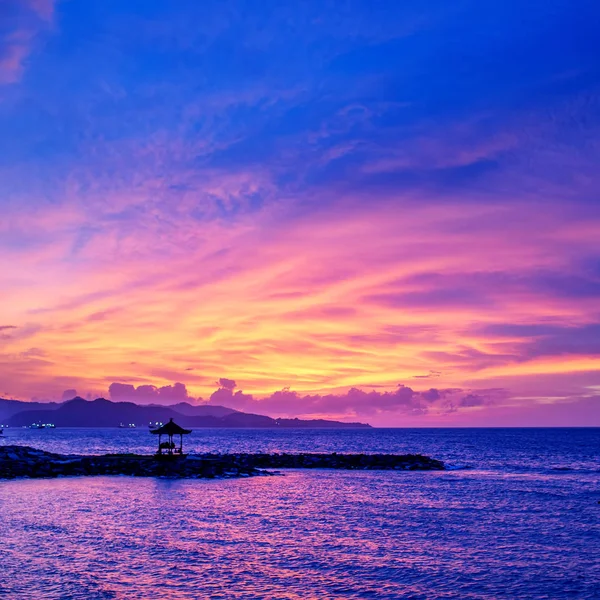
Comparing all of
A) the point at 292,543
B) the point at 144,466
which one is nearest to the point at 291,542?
the point at 292,543

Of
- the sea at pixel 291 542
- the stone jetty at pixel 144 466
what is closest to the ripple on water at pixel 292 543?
the sea at pixel 291 542

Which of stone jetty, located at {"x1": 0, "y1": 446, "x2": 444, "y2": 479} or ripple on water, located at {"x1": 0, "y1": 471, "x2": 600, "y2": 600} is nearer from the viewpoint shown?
ripple on water, located at {"x1": 0, "y1": 471, "x2": 600, "y2": 600}

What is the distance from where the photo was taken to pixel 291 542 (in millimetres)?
28656

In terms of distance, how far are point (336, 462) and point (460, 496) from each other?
32.6 metres

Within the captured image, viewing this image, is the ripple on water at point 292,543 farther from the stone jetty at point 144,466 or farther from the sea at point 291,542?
the stone jetty at point 144,466

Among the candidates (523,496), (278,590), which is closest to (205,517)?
(278,590)

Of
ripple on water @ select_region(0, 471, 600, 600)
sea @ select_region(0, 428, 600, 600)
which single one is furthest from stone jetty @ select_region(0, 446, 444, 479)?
ripple on water @ select_region(0, 471, 600, 600)

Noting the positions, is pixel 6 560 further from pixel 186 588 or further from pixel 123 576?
pixel 186 588

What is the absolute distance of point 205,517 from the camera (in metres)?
35.5

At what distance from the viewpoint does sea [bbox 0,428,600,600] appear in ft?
69.9

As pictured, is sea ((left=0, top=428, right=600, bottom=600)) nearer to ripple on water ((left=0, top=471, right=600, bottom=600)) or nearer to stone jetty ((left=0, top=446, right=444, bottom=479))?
ripple on water ((left=0, top=471, right=600, bottom=600))

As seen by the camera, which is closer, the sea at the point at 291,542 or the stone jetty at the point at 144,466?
the sea at the point at 291,542

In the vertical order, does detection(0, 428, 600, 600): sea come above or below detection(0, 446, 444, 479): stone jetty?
above

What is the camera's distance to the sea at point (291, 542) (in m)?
21.3
